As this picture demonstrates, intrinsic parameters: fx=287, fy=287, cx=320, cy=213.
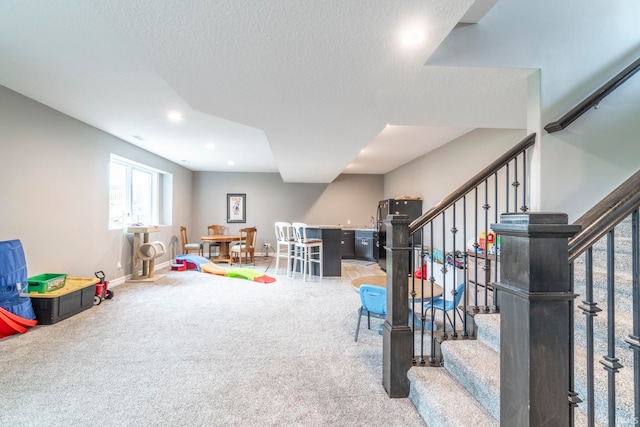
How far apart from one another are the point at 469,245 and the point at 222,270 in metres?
4.46

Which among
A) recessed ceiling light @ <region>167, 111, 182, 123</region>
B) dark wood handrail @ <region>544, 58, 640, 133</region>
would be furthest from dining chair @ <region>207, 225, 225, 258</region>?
dark wood handrail @ <region>544, 58, 640, 133</region>

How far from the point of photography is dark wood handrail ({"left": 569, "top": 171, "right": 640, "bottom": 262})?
83cm

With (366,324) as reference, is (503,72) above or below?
above

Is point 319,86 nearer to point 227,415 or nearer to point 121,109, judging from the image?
point 227,415

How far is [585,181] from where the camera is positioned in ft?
6.70

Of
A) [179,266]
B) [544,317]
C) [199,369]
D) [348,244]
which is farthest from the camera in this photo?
[348,244]

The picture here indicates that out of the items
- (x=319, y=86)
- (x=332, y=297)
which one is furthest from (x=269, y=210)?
(x=319, y=86)

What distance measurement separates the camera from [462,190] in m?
1.93

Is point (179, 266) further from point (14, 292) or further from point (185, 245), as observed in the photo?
point (14, 292)

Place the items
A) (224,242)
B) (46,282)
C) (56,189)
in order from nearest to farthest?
1. (46,282)
2. (56,189)
3. (224,242)

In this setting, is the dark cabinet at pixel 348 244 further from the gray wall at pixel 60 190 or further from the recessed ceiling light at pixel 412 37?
the recessed ceiling light at pixel 412 37

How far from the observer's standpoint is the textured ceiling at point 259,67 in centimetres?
152

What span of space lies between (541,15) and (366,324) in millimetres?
3044

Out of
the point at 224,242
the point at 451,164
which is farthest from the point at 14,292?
the point at 451,164
